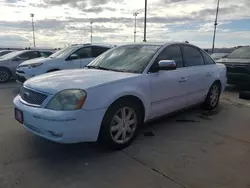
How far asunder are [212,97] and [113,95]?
10.7 ft

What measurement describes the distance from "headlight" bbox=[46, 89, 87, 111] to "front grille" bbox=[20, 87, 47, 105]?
0.61ft

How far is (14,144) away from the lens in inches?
152

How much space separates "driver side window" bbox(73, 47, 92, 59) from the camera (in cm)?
912

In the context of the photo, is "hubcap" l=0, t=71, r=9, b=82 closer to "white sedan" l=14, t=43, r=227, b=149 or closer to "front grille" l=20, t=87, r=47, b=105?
"white sedan" l=14, t=43, r=227, b=149

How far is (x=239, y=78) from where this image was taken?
8422 millimetres

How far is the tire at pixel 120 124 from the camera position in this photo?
346 centimetres

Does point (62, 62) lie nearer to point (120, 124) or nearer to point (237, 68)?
point (120, 124)

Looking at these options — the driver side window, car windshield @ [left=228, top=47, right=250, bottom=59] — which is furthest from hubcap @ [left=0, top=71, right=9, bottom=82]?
car windshield @ [left=228, top=47, right=250, bottom=59]

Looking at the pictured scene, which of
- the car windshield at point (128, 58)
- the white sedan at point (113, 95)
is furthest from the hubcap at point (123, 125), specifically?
the car windshield at point (128, 58)

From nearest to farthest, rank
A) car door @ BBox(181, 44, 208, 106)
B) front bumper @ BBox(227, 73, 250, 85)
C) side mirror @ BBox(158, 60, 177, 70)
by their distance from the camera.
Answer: side mirror @ BBox(158, 60, 177, 70), car door @ BBox(181, 44, 208, 106), front bumper @ BBox(227, 73, 250, 85)

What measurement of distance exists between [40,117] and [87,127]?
590 millimetres

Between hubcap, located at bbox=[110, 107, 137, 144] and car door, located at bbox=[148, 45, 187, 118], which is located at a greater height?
car door, located at bbox=[148, 45, 187, 118]

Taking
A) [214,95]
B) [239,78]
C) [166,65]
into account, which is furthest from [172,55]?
[239,78]

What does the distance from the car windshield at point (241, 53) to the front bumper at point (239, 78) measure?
1254mm
